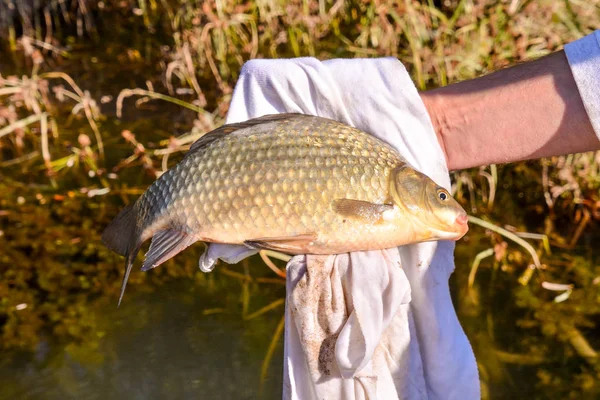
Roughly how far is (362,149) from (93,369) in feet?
6.17

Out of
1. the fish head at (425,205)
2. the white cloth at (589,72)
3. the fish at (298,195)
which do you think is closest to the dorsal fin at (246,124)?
the fish at (298,195)

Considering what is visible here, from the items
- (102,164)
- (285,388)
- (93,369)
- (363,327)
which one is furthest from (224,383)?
(102,164)

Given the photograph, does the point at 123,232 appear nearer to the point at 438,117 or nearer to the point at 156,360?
the point at 438,117

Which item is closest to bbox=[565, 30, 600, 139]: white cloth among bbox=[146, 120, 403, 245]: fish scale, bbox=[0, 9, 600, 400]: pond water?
bbox=[146, 120, 403, 245]: fish scale

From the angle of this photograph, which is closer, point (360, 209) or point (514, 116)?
point (360, 209)

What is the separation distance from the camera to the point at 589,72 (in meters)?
1.97

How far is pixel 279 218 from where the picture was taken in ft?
6.30

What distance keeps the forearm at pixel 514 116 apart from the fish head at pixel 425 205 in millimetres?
275

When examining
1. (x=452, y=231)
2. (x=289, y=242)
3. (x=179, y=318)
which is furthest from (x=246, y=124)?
(x=179, y=318)

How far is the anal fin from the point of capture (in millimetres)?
2000

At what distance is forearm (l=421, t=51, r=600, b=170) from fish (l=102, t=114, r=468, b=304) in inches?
10.1

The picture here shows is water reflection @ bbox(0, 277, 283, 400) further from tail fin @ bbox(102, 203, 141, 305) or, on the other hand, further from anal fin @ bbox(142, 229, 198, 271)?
anal fin @ bbox(142, 229, 198, 271)

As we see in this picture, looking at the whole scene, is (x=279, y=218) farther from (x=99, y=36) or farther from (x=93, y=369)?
(x=99, y=36)

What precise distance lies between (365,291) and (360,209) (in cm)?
23
